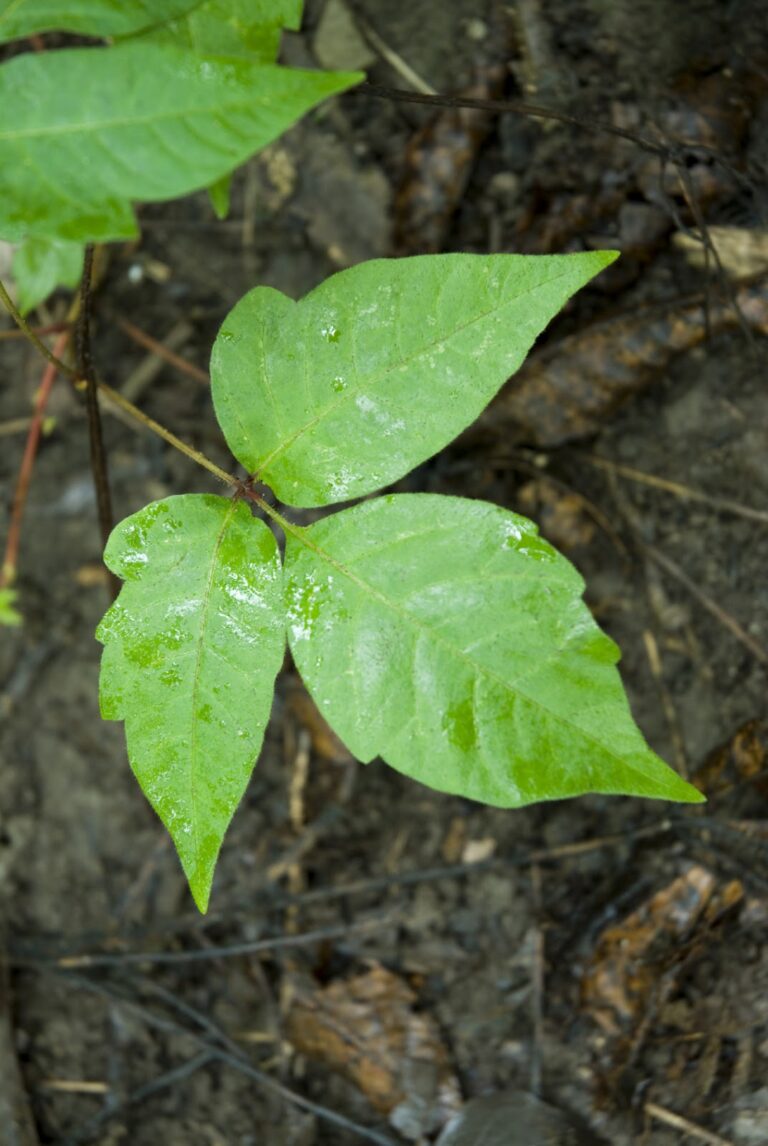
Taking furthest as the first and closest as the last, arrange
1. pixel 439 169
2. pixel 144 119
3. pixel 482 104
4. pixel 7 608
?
pixel 7 608 < pixel 439 169 < pixel 482 104 < pixel 144 119

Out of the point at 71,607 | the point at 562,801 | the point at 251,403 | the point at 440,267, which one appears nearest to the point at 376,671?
the point at 251,403

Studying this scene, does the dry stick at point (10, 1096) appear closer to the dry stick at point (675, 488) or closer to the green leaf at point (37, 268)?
the green leaf at point (37, 268)

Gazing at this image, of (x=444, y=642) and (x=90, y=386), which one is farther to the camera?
(x=90, y=386)

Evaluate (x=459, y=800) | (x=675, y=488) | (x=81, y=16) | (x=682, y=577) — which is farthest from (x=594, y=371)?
(x=81, y=16)

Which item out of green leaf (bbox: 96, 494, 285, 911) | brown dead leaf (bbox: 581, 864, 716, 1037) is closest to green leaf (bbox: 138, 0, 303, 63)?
green leaf (bbox: 96, 494, 285, 911)

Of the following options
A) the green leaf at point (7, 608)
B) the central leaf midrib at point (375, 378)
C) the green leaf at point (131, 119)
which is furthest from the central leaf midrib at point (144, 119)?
the green leaf at point (7, 608)

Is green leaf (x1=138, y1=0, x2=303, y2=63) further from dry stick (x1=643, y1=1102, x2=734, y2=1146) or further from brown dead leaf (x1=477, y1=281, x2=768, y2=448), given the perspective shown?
dry stick (x1=643, y1=1102, x2=734, y2=1146)

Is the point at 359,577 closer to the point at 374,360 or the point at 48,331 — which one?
the point at 374,360
